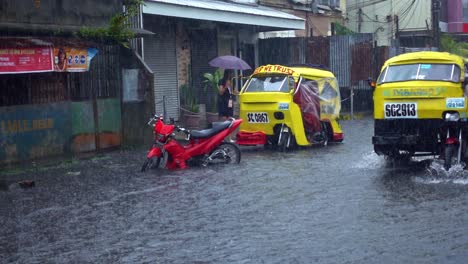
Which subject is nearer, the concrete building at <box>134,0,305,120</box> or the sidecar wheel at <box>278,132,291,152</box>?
the sidecar wheel at <box>278,132,291,152</box>

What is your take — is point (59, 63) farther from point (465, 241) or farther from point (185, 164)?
point (465, 241)

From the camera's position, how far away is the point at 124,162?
16.1m

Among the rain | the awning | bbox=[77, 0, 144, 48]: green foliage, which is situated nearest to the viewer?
the rain

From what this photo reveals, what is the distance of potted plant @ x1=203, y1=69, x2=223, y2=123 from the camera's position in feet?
77.9

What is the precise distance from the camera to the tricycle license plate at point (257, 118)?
17.6 meters

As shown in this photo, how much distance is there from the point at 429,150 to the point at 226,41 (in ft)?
47.8

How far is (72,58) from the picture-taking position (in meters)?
16.0

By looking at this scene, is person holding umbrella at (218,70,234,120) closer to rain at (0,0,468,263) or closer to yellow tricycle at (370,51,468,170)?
rain at (0,0,468,263)

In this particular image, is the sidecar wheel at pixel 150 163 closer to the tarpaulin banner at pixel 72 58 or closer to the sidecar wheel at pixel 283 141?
the tarpaulin banner at pixel 72 58

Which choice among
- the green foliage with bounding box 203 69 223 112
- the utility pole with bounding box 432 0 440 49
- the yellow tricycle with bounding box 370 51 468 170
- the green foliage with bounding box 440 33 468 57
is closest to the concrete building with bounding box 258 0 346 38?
the utility pole with bounding box 432 0 440 49

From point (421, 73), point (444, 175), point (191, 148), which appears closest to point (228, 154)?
point (191, 148)

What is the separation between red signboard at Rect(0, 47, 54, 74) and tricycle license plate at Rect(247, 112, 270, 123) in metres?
4.84

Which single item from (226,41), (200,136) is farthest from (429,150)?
(226,41)

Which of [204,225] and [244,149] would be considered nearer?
[204,225]
